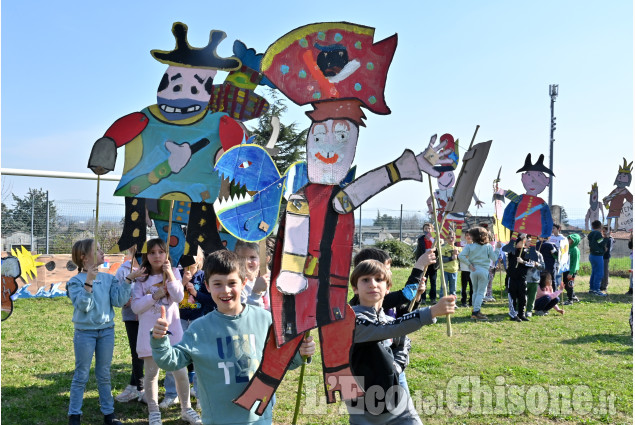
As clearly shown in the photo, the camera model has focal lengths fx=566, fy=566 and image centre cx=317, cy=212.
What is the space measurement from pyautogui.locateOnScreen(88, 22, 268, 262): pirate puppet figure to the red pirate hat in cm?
137

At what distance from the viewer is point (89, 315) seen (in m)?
4.01

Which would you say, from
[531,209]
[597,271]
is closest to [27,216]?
[531,209]

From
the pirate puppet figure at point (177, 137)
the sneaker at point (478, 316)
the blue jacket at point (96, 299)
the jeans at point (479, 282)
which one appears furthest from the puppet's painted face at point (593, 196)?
the blue jacket at point (96, 299)

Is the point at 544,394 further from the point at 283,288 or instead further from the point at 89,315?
the point at 89,315

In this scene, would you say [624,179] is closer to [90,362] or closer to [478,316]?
[478,316]

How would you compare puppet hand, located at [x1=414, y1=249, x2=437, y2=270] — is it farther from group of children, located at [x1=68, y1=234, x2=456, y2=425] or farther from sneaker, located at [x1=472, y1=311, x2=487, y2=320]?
sneaker, located at [x1=472, y1=311, x2=487, y2=320]

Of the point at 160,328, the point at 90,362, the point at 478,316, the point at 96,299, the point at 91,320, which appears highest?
the point at 160,328

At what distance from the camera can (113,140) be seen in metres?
4.14

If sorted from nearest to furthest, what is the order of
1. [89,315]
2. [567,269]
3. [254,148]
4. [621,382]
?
[89,315] → [254,148] → [621,382] → [567,269]

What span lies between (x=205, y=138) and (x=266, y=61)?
1417 millimetres

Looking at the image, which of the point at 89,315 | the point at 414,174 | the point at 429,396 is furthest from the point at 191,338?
the point at 429,396

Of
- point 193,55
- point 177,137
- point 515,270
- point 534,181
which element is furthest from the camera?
point 515,270

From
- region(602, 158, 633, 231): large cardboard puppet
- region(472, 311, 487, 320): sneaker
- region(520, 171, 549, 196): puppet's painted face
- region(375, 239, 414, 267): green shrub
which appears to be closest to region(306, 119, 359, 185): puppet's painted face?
region(520, 171, 549, 196): puppet's painted face

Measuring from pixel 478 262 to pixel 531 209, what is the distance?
1.32 m
